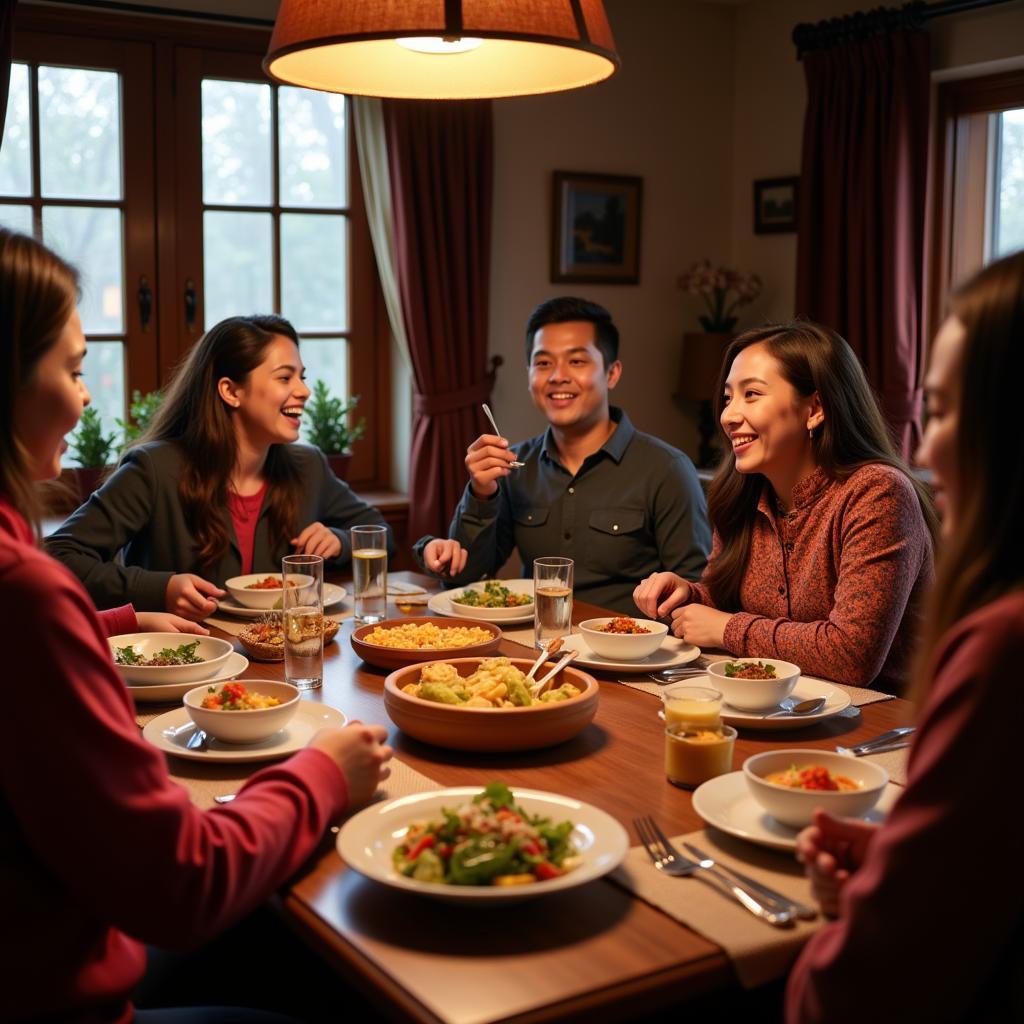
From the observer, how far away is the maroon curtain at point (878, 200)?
4.29m

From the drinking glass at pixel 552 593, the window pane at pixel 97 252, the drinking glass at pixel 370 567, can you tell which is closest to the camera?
the drinking glass at pixel 552 593

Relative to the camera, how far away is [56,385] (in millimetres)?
1216

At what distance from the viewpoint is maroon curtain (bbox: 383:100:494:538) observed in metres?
4.40

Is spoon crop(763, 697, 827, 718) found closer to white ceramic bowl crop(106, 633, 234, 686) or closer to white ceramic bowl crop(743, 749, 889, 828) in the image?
white ceramic bowl crop(743, 749, 889, 828)

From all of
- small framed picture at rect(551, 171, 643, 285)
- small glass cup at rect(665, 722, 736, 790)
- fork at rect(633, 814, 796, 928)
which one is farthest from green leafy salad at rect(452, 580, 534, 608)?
small framed picture at rect(551, 171, 643, 285)

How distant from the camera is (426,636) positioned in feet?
6.90

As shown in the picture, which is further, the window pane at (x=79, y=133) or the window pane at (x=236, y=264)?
the window pane at (x=236, y=264)

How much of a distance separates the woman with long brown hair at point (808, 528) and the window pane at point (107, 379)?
249 centimetres

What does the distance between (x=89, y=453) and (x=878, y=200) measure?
9.36 feet

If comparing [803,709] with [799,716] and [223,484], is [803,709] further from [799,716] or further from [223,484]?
[223,484]

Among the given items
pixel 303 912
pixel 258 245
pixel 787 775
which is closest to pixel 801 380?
pixel 787 775

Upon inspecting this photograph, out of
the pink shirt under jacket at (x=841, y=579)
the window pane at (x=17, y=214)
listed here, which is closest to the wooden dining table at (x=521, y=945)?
the pink shirt under jacket at (x=841, y=579)

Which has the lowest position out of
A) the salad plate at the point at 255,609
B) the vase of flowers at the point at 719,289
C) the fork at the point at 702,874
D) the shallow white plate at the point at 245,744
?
the fork at the point at 702,874

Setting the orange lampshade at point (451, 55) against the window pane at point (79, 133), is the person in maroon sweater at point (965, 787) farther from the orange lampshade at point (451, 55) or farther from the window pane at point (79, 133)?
the window pane at point (79, 133)
